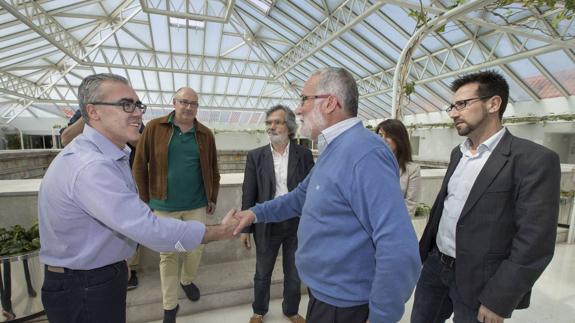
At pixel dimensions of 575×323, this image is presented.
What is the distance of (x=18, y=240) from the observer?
6.95ft

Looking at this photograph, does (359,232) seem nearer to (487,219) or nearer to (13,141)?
(487,219)

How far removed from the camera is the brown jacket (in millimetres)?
2207

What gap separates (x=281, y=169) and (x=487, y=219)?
4.51 ft

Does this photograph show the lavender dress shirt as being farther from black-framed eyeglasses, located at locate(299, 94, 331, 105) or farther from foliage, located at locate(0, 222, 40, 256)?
foliage, located at locate(0, 222, 40, 256)

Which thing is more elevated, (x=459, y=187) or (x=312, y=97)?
(x=312, y=97)

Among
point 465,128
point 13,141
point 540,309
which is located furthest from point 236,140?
point 465,128

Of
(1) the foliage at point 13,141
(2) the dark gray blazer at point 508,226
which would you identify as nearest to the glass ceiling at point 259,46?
(1) the foliage at point 13,141

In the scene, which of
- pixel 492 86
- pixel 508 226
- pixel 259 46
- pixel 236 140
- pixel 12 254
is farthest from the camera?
pixel 236 140

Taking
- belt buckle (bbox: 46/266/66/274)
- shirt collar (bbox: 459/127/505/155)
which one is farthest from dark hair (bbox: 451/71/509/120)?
belt buckle (bbox: 46/266/66/274)

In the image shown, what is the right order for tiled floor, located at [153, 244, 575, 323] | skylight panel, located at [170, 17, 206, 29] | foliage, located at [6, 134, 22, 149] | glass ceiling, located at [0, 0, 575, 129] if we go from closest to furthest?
tiled floor, located at [153, 244, 575, 323] → glass ceiling, located at [0, 0, 575, 129] → foliage, located at [6, 134, 22, 149] → skylight panel, located at [170, 17, 206, 29]

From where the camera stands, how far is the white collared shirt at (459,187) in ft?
4.91

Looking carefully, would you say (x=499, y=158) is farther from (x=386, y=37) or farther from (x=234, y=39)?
(x=234, y=39)

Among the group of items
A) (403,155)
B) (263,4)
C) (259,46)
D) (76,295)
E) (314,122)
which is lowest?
(76,295)

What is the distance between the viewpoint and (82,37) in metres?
12.9
